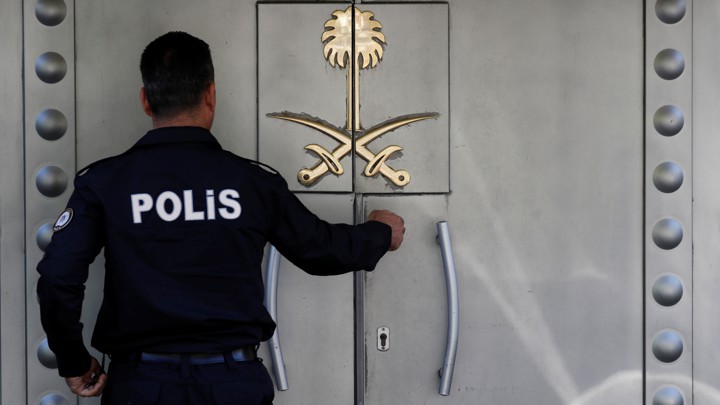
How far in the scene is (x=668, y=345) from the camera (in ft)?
8.30

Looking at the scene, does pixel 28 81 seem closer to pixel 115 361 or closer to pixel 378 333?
pixel 115 361

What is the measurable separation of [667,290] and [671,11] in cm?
66

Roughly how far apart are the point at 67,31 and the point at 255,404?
998 mm

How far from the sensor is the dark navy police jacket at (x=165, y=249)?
2.13 meters

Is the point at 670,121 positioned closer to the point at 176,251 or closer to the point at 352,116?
the point at 352,116

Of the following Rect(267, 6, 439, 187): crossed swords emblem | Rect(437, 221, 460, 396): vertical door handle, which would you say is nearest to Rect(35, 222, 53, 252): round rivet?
Rect(267, 6, 439, 187): crossed swords emblem

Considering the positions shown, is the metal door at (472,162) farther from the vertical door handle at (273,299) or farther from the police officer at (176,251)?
the police officer at (176,251)

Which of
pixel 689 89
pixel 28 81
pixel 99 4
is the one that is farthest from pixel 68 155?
pixel 689 89

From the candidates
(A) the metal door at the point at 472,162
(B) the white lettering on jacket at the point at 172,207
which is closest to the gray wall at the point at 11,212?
(A) the metal door at the point at 472,162

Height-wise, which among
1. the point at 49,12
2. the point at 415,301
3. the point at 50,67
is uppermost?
the point at 49,12

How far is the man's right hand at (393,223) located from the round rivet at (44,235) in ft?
2.48

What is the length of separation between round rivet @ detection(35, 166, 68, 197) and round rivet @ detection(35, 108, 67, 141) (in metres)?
0.08

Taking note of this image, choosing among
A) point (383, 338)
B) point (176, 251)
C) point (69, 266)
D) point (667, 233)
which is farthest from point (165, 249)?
point (667, 233)

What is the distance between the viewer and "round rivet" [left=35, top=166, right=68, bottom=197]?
252 cm
